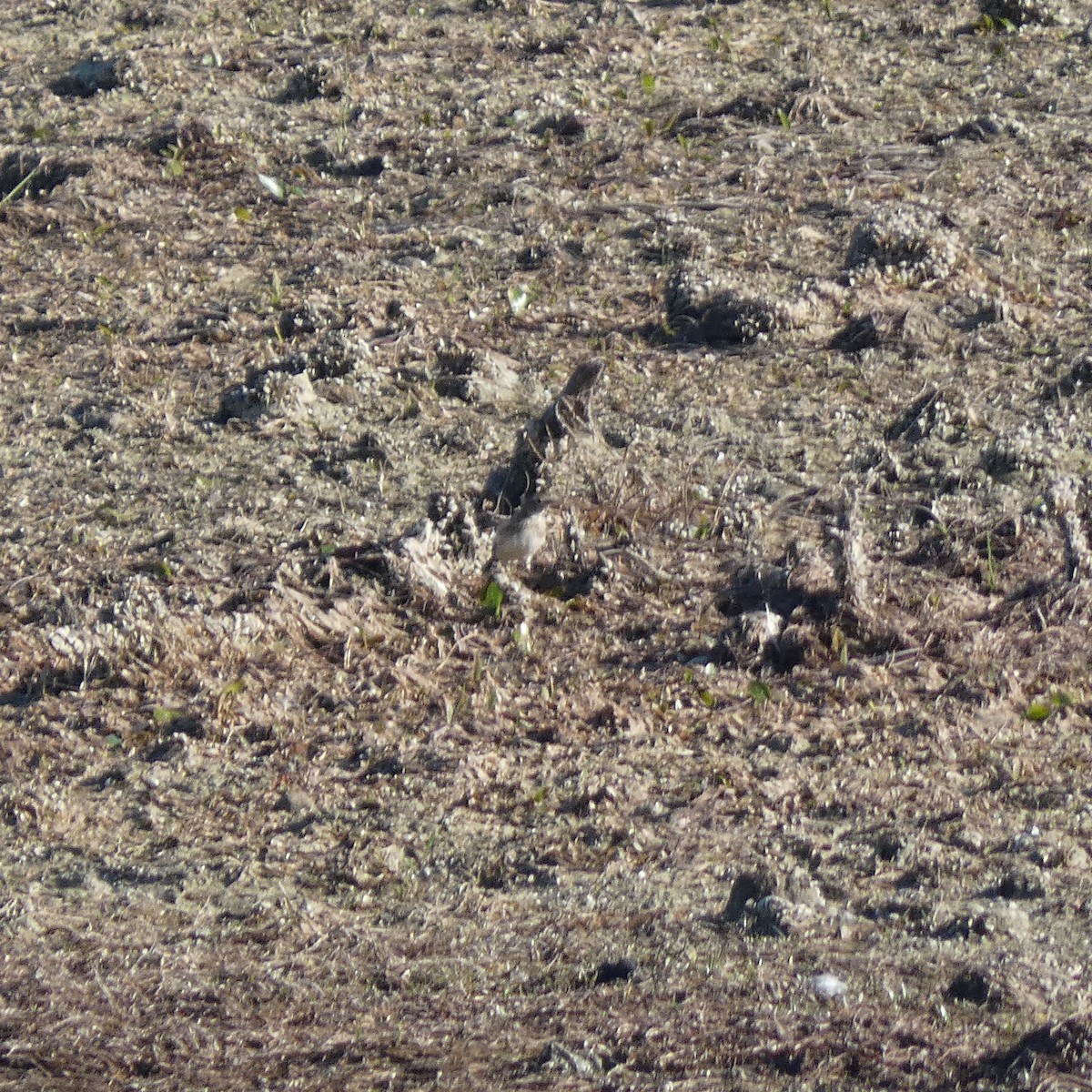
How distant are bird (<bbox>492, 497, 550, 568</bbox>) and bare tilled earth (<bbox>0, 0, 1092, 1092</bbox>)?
52 mm

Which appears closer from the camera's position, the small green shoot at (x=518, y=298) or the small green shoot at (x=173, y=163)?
the small green shoot at (x=518, y=298)

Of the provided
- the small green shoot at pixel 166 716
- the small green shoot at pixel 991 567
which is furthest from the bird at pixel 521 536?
the small green shoot at pixel 991 567

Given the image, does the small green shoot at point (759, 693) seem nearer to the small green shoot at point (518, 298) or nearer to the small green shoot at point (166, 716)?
the small green shoot at point (166, 716)

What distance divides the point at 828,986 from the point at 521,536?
1997 mm

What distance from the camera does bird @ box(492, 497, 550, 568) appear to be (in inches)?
185

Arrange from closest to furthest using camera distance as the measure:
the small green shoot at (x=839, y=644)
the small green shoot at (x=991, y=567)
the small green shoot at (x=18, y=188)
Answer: the small green shoot at (x=839, y=644) → the small green shoot at (x=991, y=567) → the small green shoot at (x=18, y=188)

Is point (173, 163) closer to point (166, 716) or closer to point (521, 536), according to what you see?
point (521, 536)

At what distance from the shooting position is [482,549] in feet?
15.4

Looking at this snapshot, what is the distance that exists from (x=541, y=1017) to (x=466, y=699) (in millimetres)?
1242

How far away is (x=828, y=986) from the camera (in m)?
3.11

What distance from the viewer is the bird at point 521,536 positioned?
15.4 ft

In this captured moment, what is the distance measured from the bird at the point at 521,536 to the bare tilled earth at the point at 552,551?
2.1 inches

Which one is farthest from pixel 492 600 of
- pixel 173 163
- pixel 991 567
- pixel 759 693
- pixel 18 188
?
pixel 18 188

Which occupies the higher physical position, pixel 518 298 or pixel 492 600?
pixel 518 298
